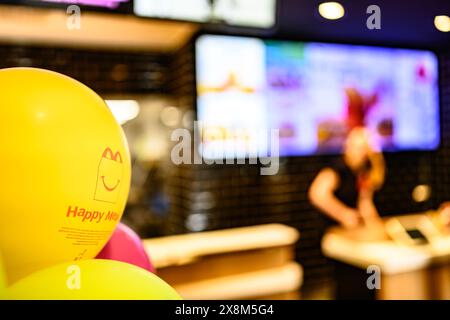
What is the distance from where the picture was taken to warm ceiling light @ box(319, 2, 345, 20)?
3104mm

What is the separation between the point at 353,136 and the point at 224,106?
39.8 inches

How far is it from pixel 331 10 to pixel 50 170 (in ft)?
8.68

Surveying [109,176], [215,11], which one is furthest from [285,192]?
[109,176]

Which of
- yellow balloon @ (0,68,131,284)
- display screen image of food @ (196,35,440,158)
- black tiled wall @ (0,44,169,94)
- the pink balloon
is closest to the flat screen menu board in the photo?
display screen image of food @ (196,35,440,158)

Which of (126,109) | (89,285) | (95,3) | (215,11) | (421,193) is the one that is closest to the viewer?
(89,285)

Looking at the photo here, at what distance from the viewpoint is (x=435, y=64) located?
4.36 metres

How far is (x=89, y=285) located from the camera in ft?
2.86

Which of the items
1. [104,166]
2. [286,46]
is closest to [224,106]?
[286,46]

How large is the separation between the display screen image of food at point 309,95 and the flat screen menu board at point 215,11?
1.85 ft

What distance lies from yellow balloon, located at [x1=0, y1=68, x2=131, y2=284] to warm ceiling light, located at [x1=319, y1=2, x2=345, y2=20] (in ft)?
8.03

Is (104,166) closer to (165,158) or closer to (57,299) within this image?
(57,299)

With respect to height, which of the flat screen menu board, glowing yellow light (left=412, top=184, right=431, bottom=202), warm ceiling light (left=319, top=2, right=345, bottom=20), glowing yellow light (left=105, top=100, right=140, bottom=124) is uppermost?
warm ceiling light (left=319, top=2, right=345, bottom=20)

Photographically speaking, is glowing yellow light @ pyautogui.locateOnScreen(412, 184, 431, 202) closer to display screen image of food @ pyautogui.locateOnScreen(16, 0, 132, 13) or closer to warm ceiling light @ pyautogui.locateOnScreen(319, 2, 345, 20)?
warm ceiling light @ pyautogui.locateOnScreen(319, 2, 345, 20)

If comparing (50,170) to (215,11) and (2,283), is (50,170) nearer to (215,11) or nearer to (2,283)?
(2,283)
